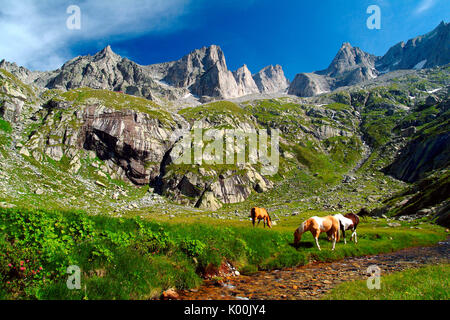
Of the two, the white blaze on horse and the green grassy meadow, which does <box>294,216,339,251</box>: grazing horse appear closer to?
the green grassy meadow

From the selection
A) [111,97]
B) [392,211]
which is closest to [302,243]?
[392,211]

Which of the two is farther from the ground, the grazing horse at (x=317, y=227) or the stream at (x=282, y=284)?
the grazing horse at (x=317, y=227)

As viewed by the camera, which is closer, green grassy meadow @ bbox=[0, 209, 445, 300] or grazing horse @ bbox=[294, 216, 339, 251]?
green grassy meadow @ bbox=[0, 209, 445, 300]

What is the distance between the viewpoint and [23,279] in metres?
6.32

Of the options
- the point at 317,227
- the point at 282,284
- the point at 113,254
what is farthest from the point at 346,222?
the point at 113,254

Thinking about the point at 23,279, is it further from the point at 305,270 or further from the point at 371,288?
the point at 305,270

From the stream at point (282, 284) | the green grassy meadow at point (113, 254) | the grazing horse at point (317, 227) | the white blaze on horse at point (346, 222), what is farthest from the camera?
the white blaze on horse at point (346, 222)

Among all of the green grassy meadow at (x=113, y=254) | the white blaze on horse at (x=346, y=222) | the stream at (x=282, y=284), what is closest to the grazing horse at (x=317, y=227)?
the green grassy meadow at (x=113, y=254)

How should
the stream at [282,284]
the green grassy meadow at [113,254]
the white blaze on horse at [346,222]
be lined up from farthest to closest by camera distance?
the white blaze on horse at [346,222], the stream at [282,284], the green grassy meadow at [113,254]

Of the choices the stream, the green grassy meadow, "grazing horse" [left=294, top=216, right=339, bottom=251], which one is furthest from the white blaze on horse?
the green grassy meadow

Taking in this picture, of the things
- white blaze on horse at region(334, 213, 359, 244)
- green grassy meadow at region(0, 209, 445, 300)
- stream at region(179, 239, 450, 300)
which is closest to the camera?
green grassy meadow at region(0, 209, 445, 300)

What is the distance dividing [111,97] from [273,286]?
219522mm

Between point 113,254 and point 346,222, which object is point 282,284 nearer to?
point 113,254

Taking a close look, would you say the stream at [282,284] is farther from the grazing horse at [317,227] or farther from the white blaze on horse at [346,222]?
the white blaze on horse at [346,222]
